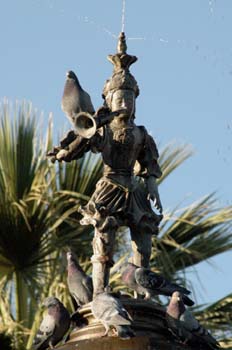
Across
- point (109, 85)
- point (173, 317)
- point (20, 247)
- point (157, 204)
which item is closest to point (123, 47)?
point (109, 85)

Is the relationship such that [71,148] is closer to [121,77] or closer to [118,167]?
[118,167]

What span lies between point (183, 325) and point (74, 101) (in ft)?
7.16

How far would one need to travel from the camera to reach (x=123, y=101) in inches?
498

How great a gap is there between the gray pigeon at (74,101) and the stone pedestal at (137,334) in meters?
1.67

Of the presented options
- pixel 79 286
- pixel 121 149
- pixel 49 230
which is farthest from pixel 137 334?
pixel 49 230

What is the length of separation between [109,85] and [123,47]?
1.44ft

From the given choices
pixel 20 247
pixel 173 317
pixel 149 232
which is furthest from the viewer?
pixel 20 247

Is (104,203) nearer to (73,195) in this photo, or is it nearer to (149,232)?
(149,232)

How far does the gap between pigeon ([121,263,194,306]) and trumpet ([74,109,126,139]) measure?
1.24m

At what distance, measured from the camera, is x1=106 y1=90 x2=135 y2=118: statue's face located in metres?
12.6

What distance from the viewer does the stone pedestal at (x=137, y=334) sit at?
11.3 metres

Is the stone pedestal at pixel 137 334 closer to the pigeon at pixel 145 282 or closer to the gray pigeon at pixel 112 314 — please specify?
the gray pigeon at pixel 112 314

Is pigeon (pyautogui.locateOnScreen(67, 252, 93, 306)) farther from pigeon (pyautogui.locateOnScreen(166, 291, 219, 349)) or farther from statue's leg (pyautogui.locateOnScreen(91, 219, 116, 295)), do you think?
pigeon (pyautogui.locateOnScreen(166, 291, 219, 349))

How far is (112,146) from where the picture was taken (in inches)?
495
